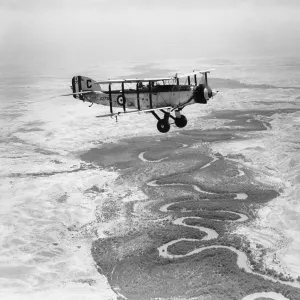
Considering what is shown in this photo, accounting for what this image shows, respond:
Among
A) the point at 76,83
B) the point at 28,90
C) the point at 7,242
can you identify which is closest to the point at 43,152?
the point at 7,242

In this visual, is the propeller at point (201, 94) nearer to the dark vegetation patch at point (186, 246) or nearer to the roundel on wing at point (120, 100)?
the roundel on wing at point (120, 100)

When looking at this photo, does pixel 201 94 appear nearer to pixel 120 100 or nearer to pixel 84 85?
pixel 120 100

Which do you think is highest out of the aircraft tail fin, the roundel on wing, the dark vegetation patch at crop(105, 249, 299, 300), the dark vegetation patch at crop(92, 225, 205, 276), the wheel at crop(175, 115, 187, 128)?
the aircraft tail fin

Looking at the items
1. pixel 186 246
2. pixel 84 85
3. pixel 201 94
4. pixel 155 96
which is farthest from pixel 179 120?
pixel 186 246

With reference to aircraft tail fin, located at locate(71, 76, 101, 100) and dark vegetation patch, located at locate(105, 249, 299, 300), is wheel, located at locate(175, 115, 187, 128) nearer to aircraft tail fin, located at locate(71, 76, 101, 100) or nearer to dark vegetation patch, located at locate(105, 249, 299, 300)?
aircraft tail fin, located at locate(71, 76, 101, 100)

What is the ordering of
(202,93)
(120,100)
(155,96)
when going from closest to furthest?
(202,93) < (155,96) < (120,100)

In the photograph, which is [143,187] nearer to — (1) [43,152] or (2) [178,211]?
(2) [178,211]

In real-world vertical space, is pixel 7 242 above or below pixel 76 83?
below

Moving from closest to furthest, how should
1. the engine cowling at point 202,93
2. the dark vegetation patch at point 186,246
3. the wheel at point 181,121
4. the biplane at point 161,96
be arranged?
the engine cowling at point 202,93
the biplane at point 161,96
the wheel at point 181,121
the dark vegetation patch at point 186,246

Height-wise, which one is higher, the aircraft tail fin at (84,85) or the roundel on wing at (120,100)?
the aircraft tail fin at (84,85)

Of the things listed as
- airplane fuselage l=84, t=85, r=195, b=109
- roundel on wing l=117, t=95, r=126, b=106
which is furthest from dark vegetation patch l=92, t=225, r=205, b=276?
roundel on wing l=117, t=95, r=126, b=106

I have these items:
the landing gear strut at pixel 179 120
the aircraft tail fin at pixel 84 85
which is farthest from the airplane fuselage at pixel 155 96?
the aircraft tail fin at pixel 84 85
